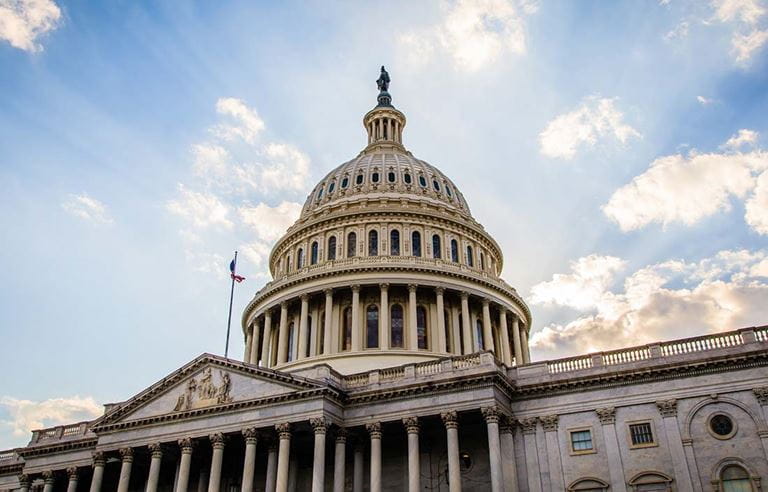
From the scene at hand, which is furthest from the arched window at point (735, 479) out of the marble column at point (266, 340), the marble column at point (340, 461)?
the marble column at point (266, 340)

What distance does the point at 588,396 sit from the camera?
127 feet

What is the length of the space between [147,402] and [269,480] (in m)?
10.3

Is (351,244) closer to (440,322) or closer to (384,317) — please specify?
(384,317)

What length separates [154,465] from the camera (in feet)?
142

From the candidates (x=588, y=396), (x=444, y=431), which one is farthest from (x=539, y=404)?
(x=444, y=431)

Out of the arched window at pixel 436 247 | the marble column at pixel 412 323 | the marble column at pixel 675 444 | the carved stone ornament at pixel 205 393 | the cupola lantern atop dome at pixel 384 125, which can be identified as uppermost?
the cupola lantern atop dome at pixel 384 125

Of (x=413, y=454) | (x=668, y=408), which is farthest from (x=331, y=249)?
(x=668, y=408)

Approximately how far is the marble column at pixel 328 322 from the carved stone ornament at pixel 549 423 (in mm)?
21352

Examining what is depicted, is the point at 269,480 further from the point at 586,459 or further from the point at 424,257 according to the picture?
the point at 424,257

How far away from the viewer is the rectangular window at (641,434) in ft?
120

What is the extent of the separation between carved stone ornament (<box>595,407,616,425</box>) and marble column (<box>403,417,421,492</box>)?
989 cm

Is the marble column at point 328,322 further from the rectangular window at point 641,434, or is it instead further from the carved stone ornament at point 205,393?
the rectangular window at point 641,434

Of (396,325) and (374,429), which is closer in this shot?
(374,429)

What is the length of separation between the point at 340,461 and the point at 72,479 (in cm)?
2241
